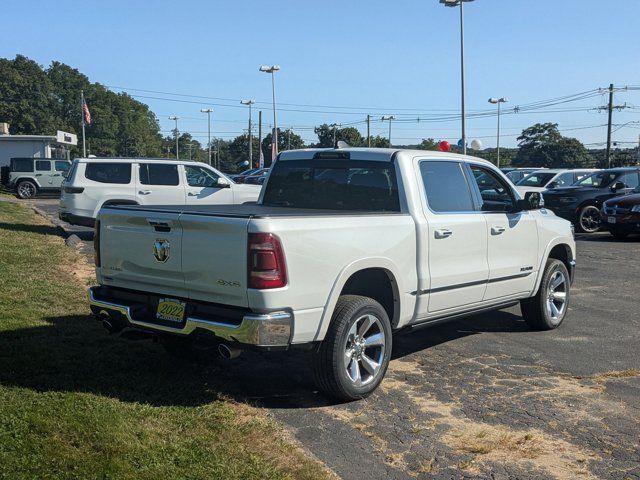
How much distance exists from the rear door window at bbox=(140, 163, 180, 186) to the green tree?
239 feet

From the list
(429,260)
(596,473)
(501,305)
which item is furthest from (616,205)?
(596,473)

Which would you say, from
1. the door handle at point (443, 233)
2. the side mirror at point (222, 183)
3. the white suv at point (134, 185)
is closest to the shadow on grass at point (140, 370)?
the door handle at point (443, 233)

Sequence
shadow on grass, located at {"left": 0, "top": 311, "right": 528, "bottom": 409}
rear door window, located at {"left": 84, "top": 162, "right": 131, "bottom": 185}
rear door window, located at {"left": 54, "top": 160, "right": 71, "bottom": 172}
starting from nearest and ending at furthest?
shadow on grass, located at {"left": 0, "top": 311, "right": 528, "bottom": 409} < rear door window, located at {"left": 84, "top": 162, "right": 131, "bottom": 185} < rear door window, located at {"left": 54, "top": 160, "right": 71, "bottom": 172}

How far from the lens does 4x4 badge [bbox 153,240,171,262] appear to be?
187 inches

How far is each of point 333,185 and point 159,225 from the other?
1.82 meters

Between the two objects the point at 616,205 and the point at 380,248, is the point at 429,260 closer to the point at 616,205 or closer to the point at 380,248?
the point at 380,248

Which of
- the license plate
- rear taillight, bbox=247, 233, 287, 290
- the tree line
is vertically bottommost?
the license plate

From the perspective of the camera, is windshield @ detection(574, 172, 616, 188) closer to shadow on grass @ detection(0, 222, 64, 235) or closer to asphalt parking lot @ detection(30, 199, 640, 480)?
asphalt parking lot @ detection(30, 199, 640, 480)

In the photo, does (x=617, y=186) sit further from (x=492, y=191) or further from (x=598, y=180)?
(x=492, y=191)

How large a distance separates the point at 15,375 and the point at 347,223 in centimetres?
267

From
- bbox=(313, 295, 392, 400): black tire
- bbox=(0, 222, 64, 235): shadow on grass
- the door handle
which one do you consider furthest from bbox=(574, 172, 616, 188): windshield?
bbox=(313, 295, 392, 400): black tire

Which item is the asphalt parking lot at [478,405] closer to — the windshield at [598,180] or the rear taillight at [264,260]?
the rear taillight at [264,260]

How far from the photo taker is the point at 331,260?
4648 millimetres

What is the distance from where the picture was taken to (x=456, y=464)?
3.97m
